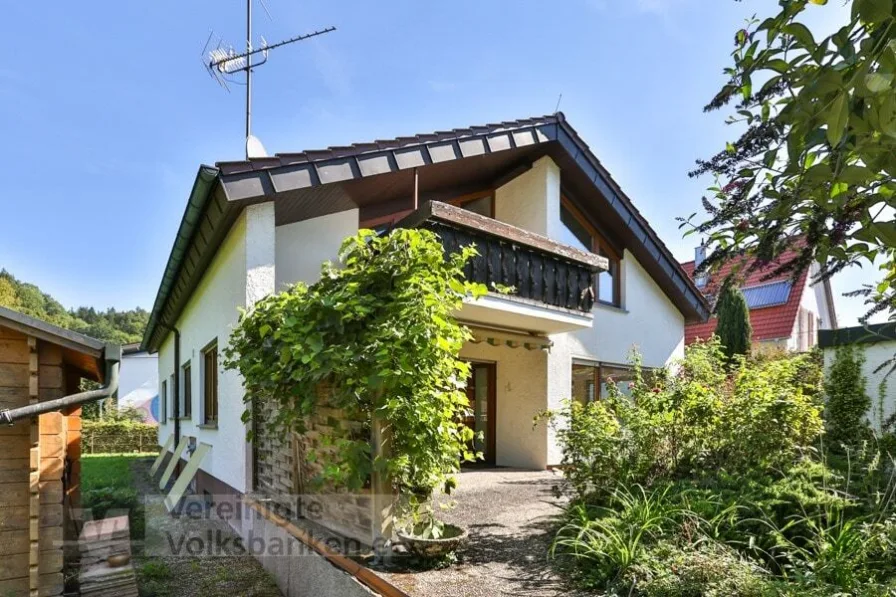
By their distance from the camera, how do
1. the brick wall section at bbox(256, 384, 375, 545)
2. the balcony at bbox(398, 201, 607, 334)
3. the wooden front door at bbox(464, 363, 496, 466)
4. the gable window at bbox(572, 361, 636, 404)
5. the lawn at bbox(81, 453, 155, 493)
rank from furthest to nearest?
the lawn at bbox(81, 453, 155, 493) → the gable window at bbox(572, 361, 636, 404) → the wooden front door at bbox(464, 363, 496, 466) → the balcony at bbox(398, 201, 607, 334) → the brick wall section at bbox(256, 384, 375, 545)

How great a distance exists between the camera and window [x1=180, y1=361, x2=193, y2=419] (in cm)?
1338

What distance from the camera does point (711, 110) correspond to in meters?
2.83

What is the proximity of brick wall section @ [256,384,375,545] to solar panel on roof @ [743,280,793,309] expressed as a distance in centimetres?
2087

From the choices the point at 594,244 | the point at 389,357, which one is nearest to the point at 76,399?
the point at 389,357

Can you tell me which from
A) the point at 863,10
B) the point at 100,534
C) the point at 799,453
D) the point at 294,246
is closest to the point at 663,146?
the point at 799,453

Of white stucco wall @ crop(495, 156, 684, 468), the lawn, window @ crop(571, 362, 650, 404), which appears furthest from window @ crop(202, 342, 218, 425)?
window @ crop(571, 362, 650, 404)

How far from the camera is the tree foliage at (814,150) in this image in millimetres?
1363

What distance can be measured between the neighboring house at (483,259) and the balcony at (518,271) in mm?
28

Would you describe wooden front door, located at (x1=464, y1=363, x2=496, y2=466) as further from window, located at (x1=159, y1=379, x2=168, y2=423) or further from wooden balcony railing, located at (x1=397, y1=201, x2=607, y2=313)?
window, located at (x1=159, y1=379, x2=168, y2=423)

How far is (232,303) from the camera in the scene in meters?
8.39

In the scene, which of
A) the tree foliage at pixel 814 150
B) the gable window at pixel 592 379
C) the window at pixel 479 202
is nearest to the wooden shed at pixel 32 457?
the tree foliage at pixel 814 150

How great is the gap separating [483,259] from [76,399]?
5.61 metres

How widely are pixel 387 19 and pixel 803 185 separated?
9666 millimetres

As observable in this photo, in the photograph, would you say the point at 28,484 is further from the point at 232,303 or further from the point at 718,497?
the point at 718,497
